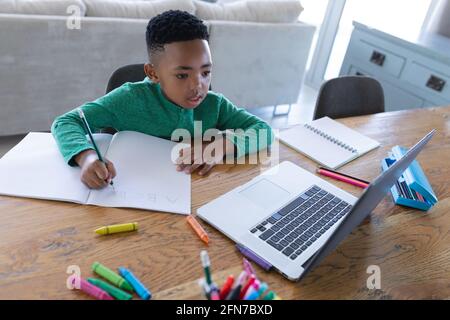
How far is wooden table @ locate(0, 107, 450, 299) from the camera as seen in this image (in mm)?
618

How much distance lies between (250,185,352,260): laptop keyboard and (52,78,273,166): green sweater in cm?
24

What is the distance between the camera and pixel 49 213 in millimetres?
728

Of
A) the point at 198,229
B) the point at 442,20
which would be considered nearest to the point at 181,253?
the point at 198,229

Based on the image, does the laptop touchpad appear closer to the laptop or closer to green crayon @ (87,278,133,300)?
the laptop

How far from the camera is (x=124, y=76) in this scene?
122 centimetres

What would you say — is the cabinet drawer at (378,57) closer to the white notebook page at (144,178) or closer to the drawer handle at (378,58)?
the drawer handle at (378,58)

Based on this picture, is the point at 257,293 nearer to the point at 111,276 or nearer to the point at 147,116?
the point at 111,276

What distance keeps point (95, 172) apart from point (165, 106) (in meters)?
0.33

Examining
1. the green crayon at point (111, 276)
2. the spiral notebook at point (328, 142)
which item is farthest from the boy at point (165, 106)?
the green crayon at point (111, 276)

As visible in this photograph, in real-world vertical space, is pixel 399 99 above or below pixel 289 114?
above

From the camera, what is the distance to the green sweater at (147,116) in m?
0.98

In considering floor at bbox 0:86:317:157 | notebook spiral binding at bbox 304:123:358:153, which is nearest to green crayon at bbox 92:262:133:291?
notebook spiral binding at bbox 304:123:358:153

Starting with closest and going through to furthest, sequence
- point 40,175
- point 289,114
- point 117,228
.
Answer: point 117,228, point 40,175, point 289,114
